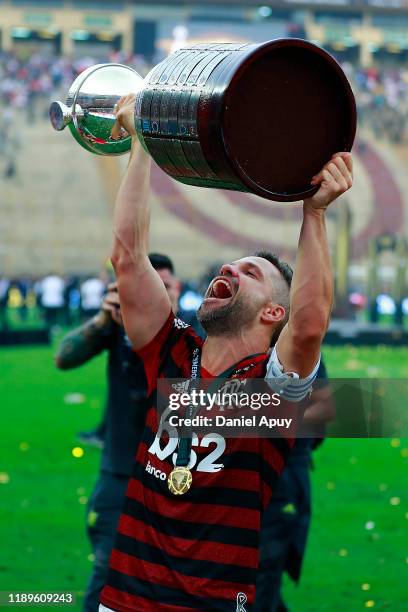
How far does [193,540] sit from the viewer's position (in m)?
2.40

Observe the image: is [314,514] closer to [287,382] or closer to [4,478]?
[4,478]

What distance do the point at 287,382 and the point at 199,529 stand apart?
0.35 meters

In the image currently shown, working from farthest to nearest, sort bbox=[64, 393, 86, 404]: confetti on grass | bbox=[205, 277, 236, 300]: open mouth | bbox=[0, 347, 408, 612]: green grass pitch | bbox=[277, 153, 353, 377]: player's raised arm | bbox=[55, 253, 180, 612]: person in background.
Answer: bbox=[64, 393, 86, 404]: confetti on grass, bbox=[0, 347, 408, 612]: green grass pitch, bbox=[55, 253, 180, 612]: person in background, bbox=[205, 277, 236, 300]: open mouth, bbox=[277, 153, 353, 377]: player's raised arm

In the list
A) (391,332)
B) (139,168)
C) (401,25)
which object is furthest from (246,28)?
(139,168)

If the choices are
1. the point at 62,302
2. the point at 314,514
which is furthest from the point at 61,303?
the point at 314,514

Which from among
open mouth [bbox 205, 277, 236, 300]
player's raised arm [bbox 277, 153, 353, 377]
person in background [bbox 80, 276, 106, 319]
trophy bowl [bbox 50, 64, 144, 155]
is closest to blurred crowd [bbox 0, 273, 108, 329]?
person in background [bbox 80, 276, 106, 319]

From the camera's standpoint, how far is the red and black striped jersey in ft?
7.84

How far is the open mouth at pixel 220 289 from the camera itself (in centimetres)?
256

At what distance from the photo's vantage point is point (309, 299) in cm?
233

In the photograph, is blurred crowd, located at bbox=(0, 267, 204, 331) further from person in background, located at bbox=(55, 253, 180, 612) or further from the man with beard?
the man with beard

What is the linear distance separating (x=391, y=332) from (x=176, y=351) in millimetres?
17775

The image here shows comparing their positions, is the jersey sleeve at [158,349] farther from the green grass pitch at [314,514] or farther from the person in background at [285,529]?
the green grass pitch at [314,514]

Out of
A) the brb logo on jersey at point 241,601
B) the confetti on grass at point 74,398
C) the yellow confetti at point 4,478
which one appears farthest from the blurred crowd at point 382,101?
the brb logo on jersey at point 241,601

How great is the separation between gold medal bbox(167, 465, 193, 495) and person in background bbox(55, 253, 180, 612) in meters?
1.73
